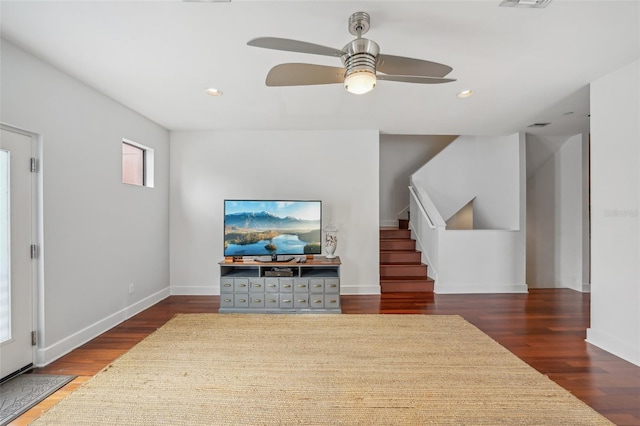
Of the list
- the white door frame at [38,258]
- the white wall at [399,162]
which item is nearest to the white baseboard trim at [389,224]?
the white wall at [399,162]

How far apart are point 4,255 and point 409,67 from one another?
3082mm

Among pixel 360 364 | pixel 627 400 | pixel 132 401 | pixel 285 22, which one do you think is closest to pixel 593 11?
pixel 285 22

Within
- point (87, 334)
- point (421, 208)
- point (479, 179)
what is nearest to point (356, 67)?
point (87, 334)

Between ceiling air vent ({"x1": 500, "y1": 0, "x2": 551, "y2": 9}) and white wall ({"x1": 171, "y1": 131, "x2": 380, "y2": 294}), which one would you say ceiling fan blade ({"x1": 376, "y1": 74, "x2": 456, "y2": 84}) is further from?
white wall ({"x1": 171, "y1": 131, "x2": 380, "y2": 294})

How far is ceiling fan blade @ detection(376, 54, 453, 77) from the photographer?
1804 mm

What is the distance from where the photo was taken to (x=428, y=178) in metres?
5.97

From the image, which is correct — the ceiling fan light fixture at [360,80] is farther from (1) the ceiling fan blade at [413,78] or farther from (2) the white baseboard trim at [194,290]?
(2) the white baseboard trim at [194,290]

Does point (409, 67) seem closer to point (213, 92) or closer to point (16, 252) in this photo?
point (213, 92)

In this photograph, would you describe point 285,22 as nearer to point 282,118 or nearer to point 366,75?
point 366,75

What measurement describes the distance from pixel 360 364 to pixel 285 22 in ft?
8.16

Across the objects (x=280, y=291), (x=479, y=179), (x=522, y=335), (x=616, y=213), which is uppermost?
(x=479, y=179)

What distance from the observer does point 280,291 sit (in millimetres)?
3842

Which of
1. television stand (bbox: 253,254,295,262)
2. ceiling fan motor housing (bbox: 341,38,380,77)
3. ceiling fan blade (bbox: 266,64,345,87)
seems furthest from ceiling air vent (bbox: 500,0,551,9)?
television stand (bbox: 253,254,295,262)

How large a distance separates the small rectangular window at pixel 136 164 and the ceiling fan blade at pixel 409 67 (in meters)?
3.17
